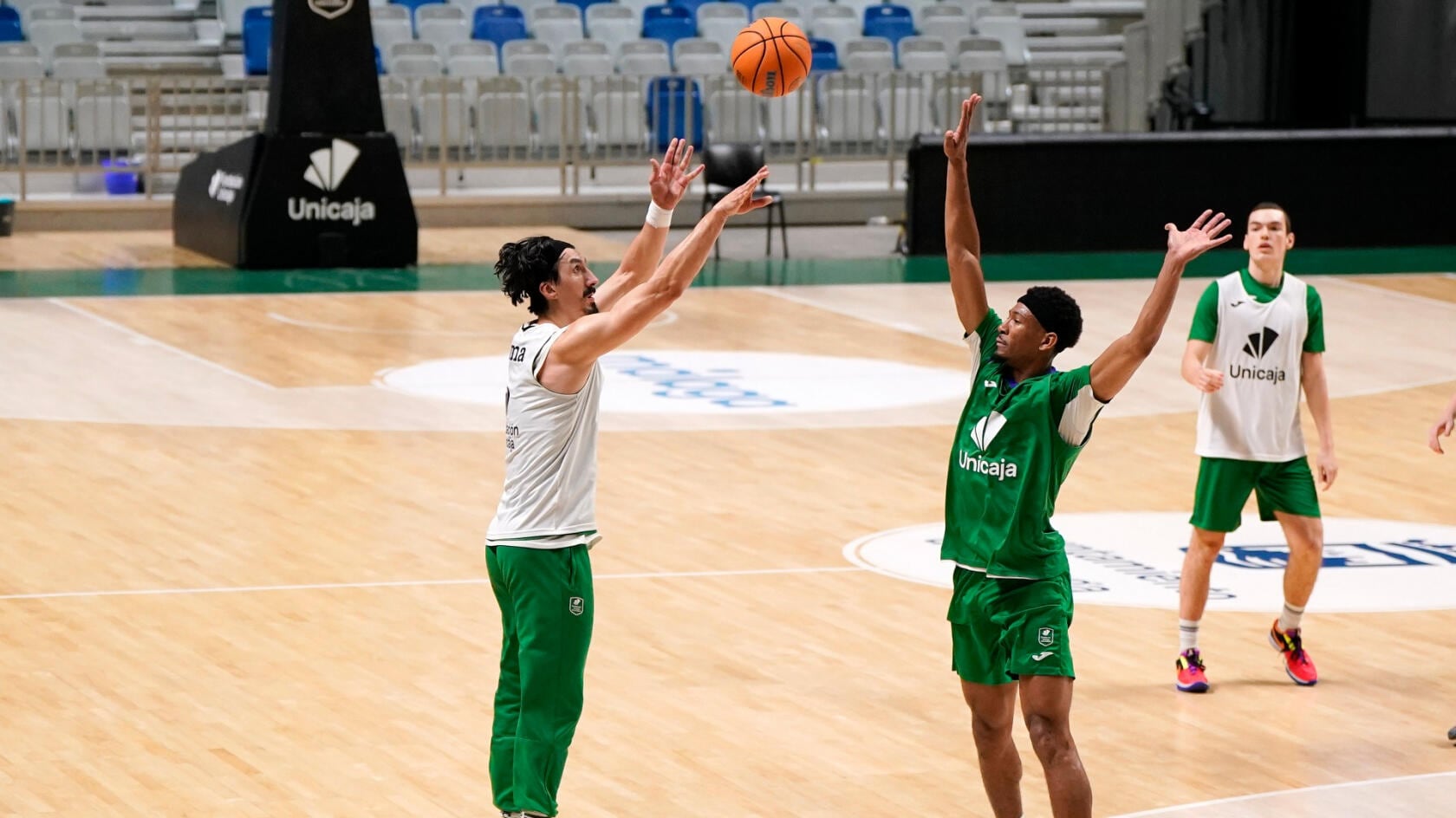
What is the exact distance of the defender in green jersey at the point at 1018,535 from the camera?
6164 mm

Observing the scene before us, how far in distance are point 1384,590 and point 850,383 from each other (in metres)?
6.31

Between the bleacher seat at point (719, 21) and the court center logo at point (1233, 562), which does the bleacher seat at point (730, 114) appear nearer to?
the bleacher seat at point (719, 21)

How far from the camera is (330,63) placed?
20969 mm

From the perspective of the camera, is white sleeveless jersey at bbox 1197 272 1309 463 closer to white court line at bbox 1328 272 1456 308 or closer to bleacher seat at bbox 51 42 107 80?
white court line at bbox 1328 272 1456 308

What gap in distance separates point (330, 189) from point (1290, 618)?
14317 millimetres

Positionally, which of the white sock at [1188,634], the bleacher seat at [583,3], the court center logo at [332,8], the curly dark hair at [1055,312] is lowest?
the white sock at [1188,634]

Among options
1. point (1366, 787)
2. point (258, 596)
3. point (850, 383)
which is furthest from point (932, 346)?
point (1366, 787)

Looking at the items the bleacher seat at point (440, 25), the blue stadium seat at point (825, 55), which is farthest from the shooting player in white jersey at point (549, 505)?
the blue stadium seat at point (825, 55)

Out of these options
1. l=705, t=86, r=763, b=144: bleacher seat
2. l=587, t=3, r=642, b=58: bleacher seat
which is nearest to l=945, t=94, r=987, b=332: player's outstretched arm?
l=705, t=86, r=763, b=144: bleacher seat

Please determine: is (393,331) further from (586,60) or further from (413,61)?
(586,60)

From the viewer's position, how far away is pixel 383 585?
10109mm

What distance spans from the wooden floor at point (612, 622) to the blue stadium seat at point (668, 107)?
10.2 meters

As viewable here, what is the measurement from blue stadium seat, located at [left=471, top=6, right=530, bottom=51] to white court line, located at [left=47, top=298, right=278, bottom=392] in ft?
31.8

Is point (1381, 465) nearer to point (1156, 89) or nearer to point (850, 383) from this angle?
point (850, 383)
